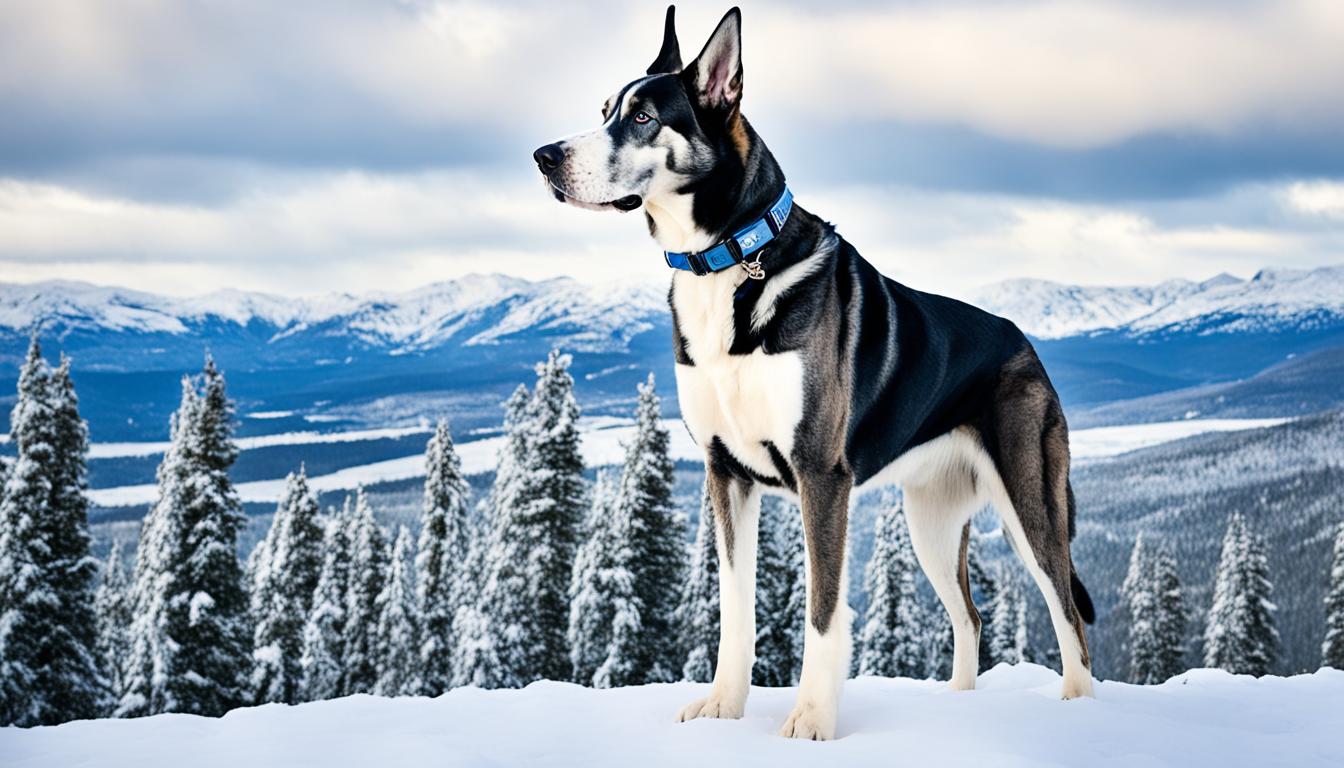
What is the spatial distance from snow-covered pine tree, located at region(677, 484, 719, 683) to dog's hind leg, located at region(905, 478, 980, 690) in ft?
66.4

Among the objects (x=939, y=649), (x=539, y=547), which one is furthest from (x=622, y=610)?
(x=939, y=649)

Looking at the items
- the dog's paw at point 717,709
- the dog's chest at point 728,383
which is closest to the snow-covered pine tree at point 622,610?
the dog's paw at point 717,709

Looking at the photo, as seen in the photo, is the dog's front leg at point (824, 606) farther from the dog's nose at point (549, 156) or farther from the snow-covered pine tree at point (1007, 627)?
the snow-covered pine tree at point (1007, 627)

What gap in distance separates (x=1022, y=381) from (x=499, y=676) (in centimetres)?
2659

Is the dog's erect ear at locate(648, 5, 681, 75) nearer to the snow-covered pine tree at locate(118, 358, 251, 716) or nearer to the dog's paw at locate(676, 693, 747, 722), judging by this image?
the dog's paw at locate(676, 693, 747, 722)

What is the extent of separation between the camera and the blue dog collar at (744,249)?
5.44 m

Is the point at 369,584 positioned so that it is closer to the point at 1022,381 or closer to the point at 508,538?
the point at 508,538

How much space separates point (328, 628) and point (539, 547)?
14560mm

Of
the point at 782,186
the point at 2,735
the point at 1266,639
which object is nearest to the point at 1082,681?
the point at 782,186

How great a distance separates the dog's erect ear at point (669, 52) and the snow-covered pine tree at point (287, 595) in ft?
113

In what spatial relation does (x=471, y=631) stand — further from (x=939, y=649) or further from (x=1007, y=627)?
(x=1007, y=627)

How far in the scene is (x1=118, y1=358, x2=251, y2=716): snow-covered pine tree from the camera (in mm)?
27438

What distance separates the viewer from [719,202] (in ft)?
17.8

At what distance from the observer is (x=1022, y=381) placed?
664cm
